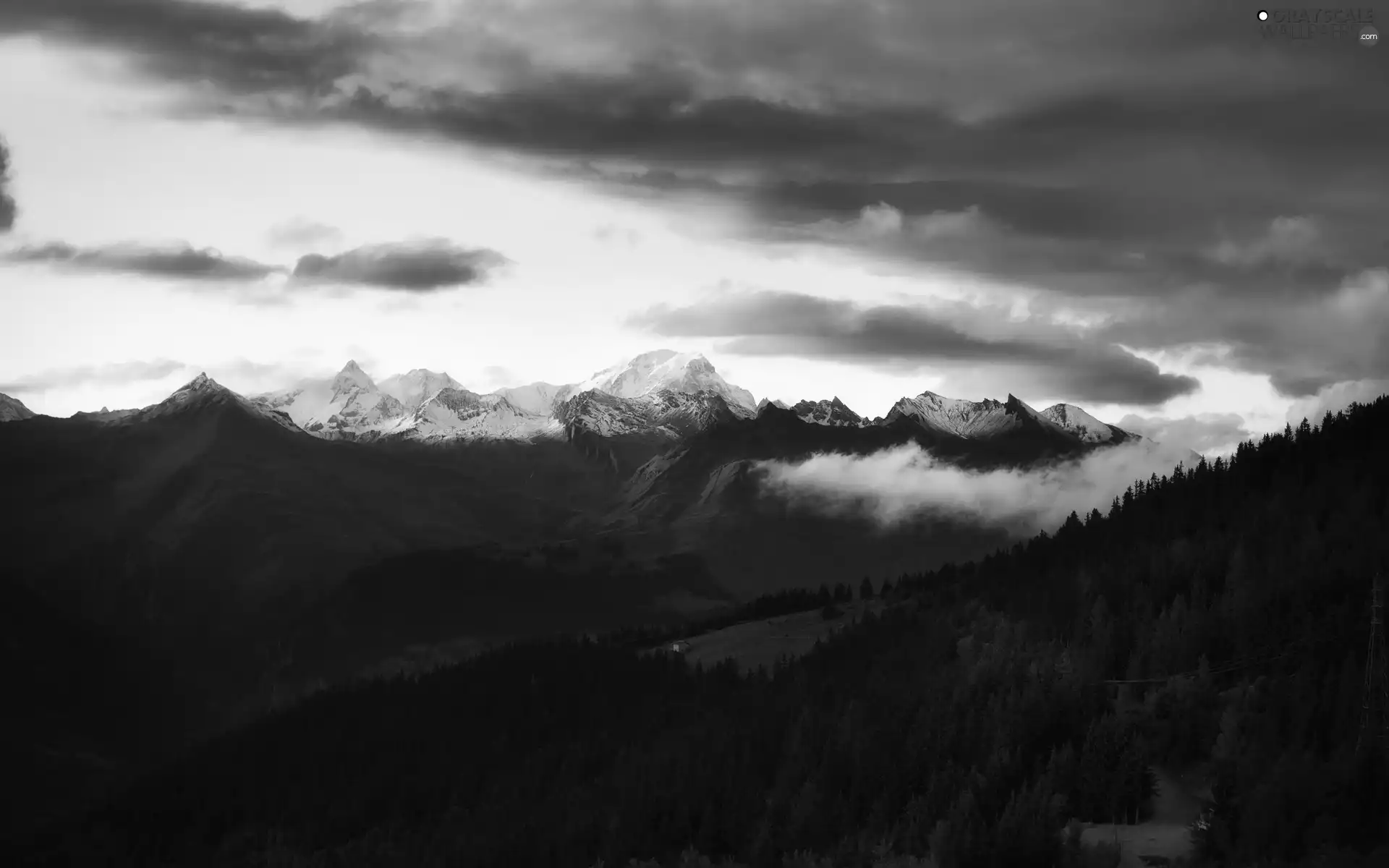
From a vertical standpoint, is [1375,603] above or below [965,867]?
above

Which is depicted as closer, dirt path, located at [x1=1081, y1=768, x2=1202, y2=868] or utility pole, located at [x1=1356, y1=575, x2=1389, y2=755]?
utility pole, located at [x1=1356, y1=575, x2=1389, y2=755]

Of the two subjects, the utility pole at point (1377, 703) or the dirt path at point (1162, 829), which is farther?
the dirt path at point (1162, 829)

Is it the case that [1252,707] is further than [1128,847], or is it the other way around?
[1252,707]

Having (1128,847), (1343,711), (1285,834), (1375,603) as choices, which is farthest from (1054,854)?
(1375,603)

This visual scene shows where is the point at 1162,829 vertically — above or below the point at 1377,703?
below

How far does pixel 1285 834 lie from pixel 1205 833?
7879mm

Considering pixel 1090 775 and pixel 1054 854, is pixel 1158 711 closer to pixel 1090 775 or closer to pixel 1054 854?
pixel 1090 775

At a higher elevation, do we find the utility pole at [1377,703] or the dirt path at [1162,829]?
the utility pole at [1377,703]

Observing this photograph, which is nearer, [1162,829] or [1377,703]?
[1377,703]

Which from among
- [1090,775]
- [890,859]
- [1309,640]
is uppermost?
[1309,640]

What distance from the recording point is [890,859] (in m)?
198

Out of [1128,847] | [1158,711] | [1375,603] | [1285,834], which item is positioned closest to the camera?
[1375,603]

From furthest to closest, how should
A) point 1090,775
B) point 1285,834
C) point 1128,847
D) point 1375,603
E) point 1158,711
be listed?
1. point 1158,711
2. point 1090,775
3. point 1128,847
4. point 1285,834
5. point 1375,603

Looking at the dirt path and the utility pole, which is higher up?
the utility pole
